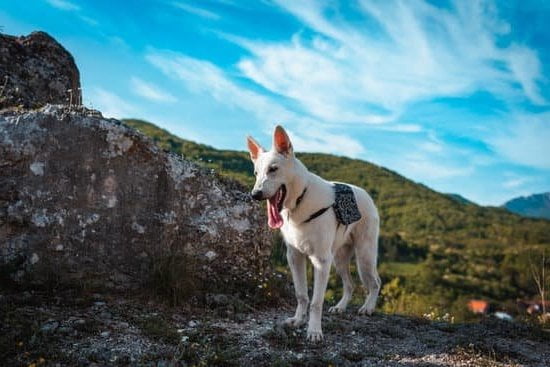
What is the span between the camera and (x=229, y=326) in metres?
6.81

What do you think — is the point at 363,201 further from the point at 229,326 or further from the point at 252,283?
the point at 229,326

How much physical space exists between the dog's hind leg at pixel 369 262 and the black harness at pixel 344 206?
2.97 feet

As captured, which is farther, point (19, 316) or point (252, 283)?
point (252, 283)

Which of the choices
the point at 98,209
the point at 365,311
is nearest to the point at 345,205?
the point at 365,311

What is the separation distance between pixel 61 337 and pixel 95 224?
86.6 inches

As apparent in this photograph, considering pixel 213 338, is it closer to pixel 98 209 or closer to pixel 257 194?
pixel 257 194

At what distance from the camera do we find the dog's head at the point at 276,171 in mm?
6160

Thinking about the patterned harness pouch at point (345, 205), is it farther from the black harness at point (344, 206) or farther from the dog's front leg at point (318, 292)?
the dog's front leg at point (318, 292)

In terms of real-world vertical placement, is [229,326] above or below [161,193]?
below

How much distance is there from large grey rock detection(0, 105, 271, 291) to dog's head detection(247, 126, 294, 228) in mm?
1997

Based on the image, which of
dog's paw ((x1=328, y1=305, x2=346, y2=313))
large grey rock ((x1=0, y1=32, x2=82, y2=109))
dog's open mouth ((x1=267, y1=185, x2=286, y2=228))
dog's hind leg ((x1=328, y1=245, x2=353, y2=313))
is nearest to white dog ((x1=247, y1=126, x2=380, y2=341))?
dog's open mouth ((x1=267, y1=185, x2=286, y2=228))

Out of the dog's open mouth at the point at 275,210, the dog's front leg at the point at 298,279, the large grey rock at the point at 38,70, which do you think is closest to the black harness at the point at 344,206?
the dog's open mouth at the point at 275,210

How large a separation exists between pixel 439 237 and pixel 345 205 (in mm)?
152554

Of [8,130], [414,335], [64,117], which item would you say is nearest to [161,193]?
[64,117]
